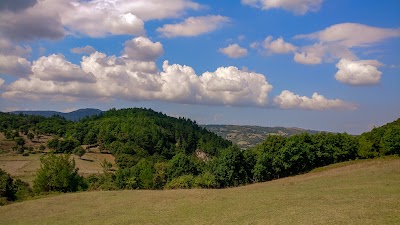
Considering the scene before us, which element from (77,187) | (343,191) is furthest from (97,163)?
(343,191)

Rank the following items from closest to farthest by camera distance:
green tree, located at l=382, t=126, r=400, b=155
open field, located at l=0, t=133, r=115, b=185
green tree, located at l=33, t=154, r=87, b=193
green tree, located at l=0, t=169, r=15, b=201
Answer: green tree, located at l=0, t=169, r=15, b=201, green tree, located at l=33, t=154, r=87, b=193, green tree, located at l=382, t=126, r=400, b=155, open field, located at l=0, t=133, r=115, b=185

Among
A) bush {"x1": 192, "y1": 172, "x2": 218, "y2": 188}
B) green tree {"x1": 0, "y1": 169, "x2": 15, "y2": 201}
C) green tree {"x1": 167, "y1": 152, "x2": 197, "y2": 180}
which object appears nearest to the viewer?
green tree {"x1": 0, "y1": 169, "x2": 15, "y2": 201}

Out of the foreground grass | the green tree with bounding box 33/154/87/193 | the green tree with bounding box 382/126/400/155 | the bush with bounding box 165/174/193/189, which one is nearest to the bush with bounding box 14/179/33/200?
the green tree with bounding box 33/154/87/193

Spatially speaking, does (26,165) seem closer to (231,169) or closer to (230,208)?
(231,169)

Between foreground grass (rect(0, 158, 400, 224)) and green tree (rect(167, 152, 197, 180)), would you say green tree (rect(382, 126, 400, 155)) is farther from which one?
green tree (rect(167, 152, 197, 180))

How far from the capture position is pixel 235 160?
99500 mm

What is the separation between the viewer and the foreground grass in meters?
31.4

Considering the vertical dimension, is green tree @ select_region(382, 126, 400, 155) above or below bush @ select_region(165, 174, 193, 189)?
above

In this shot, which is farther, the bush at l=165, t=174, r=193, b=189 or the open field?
the open field

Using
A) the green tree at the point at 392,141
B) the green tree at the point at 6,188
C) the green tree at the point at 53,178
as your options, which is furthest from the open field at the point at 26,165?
the green tree at the point at 392,141

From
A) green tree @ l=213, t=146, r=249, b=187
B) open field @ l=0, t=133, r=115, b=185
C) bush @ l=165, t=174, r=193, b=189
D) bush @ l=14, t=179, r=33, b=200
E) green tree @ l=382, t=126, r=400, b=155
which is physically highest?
green tree @ l=382, t=126, r=400, b=155

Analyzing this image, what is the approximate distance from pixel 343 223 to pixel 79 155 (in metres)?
190

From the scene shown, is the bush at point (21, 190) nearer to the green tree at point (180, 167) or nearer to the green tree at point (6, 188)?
the green tree at point (6, 188)

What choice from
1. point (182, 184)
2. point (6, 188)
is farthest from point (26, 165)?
point (182, 184)
